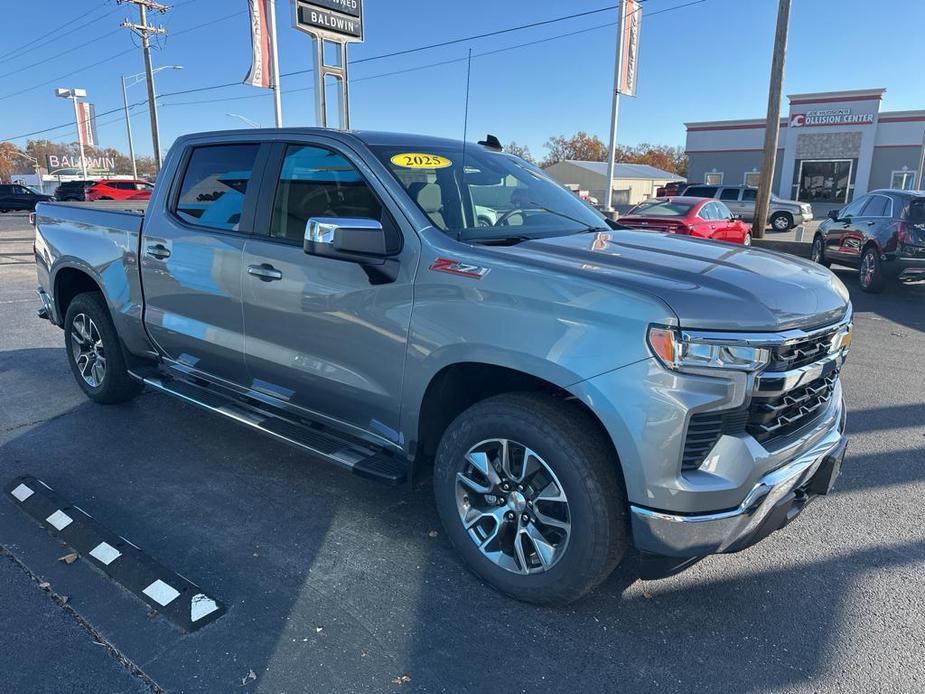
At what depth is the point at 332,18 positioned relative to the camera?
554 inches

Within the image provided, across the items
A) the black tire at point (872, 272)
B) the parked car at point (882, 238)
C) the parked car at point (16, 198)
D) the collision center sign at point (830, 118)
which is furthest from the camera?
the collision center sign at point (830, 118)

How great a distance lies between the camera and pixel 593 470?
8.27ft

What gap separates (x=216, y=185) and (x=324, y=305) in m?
1.38

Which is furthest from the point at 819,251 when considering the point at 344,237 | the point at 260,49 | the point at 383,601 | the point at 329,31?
the point at 260,49

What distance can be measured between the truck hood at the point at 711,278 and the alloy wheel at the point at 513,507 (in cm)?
80

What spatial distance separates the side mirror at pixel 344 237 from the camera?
9.36ft

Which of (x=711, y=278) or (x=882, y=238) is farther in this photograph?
(x=882, y=238)

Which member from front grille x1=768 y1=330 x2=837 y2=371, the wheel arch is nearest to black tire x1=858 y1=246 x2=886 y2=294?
front grille x1=768 y1=330 x2=837 y2=371

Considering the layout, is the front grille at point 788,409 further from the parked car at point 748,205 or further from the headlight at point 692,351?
the parked car at point 748,205

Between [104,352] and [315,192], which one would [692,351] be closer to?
[315,192]

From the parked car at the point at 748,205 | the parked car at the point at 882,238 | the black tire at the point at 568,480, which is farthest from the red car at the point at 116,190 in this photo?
the black tire at the point at 568,480

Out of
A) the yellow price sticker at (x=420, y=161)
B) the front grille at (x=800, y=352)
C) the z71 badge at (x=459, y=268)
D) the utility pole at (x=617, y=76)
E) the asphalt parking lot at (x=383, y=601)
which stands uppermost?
the utility pole at (x=617, y=76)

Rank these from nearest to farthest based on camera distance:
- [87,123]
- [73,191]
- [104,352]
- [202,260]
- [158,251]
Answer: [202,260] → [158,251] → [104,352] → [73,191] → [87,123]

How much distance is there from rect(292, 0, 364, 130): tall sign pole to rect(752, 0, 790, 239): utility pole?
10381 mm
